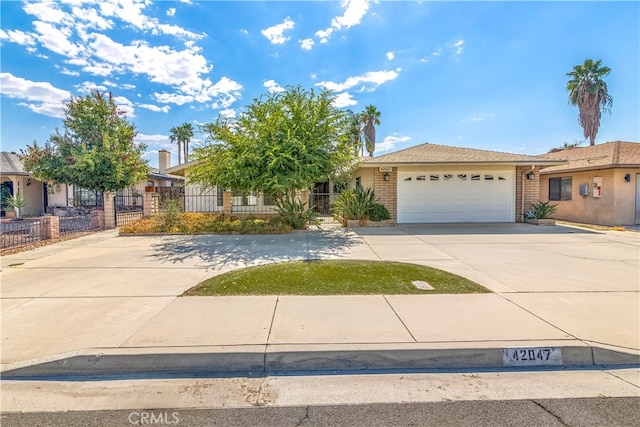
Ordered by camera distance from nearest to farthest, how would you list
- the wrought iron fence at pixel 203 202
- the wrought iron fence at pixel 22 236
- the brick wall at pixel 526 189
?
the wrought iron fence at pixel 22 236 → the brick wall at pixel 526 189 → the wrought iron fence at pixel 203 202

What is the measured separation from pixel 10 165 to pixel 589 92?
42.1m

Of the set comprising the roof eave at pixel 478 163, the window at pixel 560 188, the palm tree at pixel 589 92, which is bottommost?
the window at pixel 560 188

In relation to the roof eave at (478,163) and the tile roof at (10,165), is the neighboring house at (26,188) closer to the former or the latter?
the tile roof at (10,165)

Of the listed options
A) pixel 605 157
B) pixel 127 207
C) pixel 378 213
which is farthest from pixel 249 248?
pixel 605 157

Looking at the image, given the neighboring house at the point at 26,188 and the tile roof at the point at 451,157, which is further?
the neighboring house at the point at 26,188

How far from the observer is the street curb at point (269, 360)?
11.0ft

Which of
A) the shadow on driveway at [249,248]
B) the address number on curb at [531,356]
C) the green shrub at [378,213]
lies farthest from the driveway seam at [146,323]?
the green shrub at [378,213]

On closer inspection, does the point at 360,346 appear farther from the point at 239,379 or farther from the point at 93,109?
the point at 93,109

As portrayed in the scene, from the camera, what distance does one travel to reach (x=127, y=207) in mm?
19422

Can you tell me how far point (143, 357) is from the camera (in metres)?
3.40

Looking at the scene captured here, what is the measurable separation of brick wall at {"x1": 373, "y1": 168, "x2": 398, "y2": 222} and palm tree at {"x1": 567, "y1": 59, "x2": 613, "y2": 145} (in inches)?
957

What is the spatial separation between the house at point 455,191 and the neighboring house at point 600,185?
7.60ft

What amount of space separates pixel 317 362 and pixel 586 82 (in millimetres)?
35019

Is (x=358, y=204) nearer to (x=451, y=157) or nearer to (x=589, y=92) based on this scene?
(x=451, y=157)
